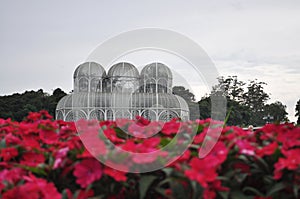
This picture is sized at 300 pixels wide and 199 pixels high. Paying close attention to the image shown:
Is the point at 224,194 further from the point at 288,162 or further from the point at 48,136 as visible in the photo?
the point at 48,136

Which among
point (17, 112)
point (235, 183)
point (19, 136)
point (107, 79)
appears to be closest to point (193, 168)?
point (235, 183)

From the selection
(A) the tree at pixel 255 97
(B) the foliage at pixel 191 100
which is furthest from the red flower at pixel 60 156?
(A) the tree at pixel 255 97

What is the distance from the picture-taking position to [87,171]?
4.58ft

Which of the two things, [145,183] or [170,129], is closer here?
[145,183]

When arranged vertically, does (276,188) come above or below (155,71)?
below

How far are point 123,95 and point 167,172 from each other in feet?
55.7

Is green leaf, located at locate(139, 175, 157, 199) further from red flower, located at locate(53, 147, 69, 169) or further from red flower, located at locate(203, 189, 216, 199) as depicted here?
red flower, located at locate(53, 147, 69, 169)

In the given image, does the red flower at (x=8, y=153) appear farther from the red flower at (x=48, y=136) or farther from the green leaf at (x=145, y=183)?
the green leaf at (x=145, y=183)

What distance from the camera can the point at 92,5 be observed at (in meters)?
6.88

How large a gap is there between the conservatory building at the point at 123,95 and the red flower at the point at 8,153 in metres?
15.2

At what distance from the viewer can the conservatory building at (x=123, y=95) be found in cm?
1759

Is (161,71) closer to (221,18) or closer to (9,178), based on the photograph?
(221,18)

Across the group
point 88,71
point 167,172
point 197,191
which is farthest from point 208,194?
point 88,71

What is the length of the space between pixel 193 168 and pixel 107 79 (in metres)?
18.1
